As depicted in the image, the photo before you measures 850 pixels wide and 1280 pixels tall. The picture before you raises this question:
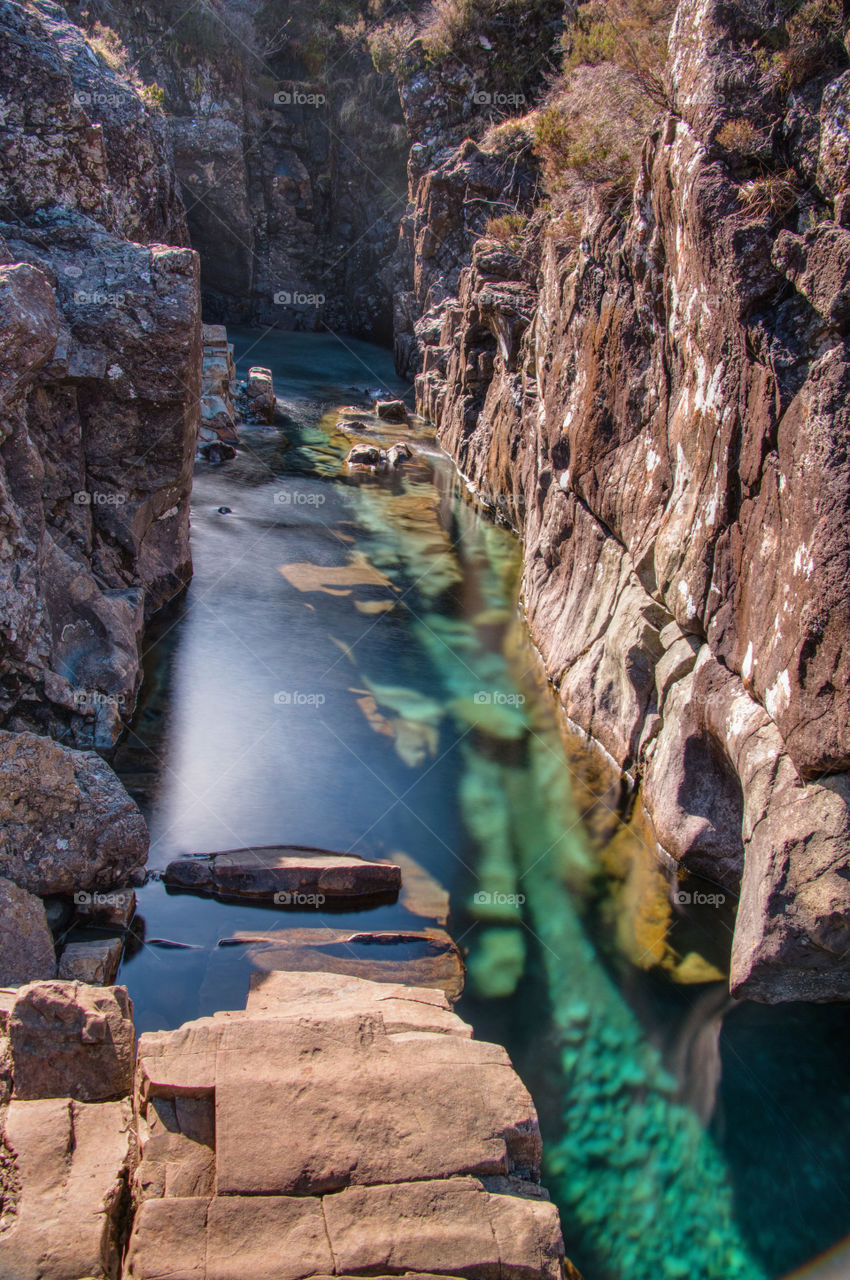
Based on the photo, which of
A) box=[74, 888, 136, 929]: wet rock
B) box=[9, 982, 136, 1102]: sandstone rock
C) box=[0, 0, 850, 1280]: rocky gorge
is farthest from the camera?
box=[74, 888, 136, 929]: wet rock

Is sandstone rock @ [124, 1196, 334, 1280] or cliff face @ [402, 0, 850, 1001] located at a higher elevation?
cliff face @ [402, 0, 850, 1001]

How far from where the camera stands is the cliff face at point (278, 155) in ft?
124

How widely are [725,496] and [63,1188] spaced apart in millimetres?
6786

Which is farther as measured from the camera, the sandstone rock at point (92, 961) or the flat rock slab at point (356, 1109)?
the sandstone rock at point (92, 961)

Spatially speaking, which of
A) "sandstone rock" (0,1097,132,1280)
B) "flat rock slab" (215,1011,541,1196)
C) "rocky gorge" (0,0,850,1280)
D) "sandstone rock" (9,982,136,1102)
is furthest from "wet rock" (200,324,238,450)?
"sandstone rock" (0,1097,132,1280)

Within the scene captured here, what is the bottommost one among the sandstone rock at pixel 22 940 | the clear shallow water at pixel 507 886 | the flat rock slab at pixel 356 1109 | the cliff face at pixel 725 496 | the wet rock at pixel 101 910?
the clear shallow water at pixel 507 886

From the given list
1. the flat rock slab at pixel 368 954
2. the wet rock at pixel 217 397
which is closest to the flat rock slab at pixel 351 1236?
the flat rock slab at pixel 368 954

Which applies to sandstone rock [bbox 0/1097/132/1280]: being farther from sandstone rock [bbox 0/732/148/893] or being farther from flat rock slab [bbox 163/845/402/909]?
flat rock slab [bbox 163/845/402/909]

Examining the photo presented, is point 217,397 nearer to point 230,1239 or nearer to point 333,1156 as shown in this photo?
point 333,1156

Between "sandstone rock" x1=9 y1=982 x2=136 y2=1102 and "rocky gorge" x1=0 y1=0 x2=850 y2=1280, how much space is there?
2cm

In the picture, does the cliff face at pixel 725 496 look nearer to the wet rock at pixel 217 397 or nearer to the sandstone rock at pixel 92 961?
the sandstone rock at pixel 92 961

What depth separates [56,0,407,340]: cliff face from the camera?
1485 inches

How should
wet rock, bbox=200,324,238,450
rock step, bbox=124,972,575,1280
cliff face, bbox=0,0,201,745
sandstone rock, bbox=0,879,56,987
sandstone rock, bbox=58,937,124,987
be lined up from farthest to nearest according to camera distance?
wet rock, bbox=200,324,238,450 → cliff face, bbox=0,0,201,745 → sandstone rock, bbox=58,937,124,987 → sandstone rock, bbox=0,879,56,987 → rock step, bbox=124,972,575,1280

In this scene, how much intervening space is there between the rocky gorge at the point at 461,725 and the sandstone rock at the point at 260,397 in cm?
1084
